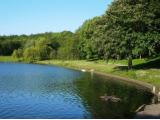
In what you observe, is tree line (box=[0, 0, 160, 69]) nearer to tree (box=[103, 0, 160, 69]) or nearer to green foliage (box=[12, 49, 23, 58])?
tree (box=[103, 0, 160, 69])

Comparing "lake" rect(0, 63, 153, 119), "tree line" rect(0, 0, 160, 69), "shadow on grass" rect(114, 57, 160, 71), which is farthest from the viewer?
"shadow on grass" rect(114, 57, 160, 71)

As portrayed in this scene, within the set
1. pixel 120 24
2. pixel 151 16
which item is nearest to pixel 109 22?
pixel 120 24

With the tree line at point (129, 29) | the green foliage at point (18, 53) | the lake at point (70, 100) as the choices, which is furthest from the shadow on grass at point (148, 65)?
the green foliage at point (18, 53)

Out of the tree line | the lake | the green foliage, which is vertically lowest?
the lake

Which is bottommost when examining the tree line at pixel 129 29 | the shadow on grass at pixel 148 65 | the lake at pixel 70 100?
the lake at pixel 70 100

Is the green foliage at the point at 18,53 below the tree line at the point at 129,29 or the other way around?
below

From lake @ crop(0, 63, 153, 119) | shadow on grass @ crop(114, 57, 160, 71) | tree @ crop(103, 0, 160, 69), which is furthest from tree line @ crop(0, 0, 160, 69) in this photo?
lake @ crop(0, 63, 153, 119)

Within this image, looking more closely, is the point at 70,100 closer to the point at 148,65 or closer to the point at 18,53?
the point at 148,65

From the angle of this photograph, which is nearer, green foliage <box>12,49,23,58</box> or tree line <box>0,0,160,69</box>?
tree line <box>0,0,160,69</box>

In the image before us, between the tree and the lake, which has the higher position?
the tree

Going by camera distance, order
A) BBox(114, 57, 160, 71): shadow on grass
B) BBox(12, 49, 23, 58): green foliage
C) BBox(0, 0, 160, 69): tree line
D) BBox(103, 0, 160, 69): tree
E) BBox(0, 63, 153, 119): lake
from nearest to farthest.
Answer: BBox(0, 63, 153, 119): lake, BBox(103, 0, 160, 69): tree, BBox(0, 0, 160, 69): tree line, BBox(114, 57, 160, 71): shadow on grass, BBox(12, 49, 23, 58): green foliage

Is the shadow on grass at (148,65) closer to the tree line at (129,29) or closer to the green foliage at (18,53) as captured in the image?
the tree line at (129,29)

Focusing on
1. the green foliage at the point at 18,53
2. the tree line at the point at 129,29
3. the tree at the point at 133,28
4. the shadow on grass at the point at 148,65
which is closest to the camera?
the tree at the point at 133,28

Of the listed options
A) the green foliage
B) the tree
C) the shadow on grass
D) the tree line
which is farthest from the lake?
the green foliage
